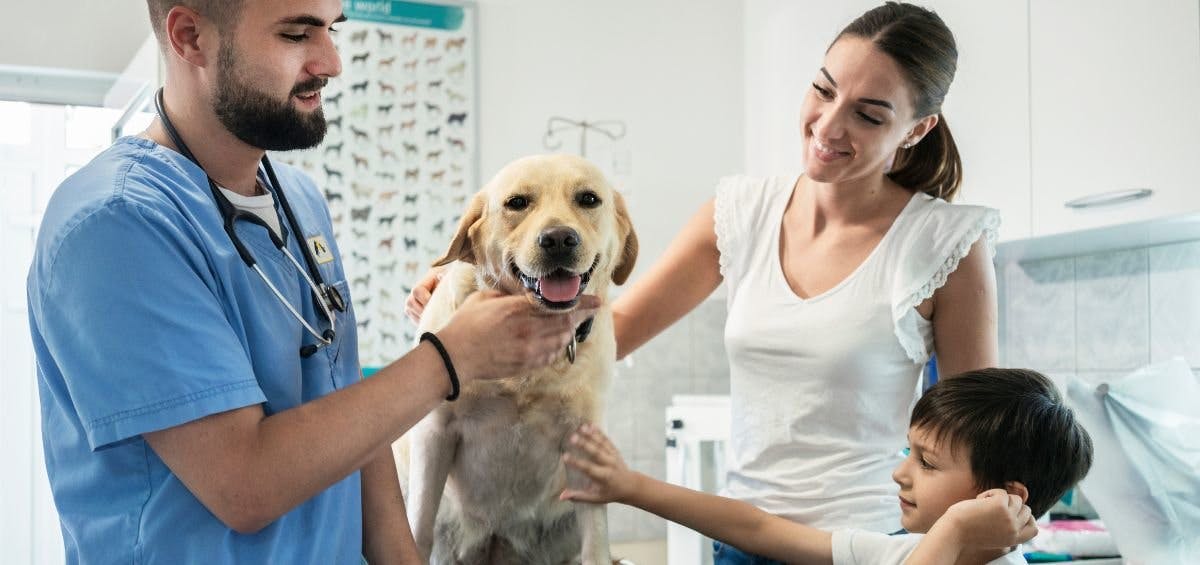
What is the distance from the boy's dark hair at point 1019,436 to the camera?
116 cm

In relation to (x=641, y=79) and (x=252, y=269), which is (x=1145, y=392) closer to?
(x=252, y=269)

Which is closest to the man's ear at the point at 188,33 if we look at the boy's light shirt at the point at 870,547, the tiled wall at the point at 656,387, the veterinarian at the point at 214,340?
the veterinarian at the point at 214,340

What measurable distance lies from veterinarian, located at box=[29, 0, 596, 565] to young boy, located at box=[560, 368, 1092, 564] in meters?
0.48

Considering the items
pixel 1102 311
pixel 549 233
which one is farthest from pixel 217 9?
pixel 1102 311

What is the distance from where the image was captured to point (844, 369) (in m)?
1.35

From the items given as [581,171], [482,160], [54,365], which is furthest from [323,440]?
[482,160]

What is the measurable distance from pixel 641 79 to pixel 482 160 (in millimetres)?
768

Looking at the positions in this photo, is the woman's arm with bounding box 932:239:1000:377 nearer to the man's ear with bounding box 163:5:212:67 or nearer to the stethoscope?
the stethoscope

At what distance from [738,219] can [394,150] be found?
262cm

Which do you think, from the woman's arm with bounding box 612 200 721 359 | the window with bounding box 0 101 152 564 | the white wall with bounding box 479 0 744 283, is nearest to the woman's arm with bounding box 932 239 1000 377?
A: the woman's arm with bounding box 612 200 721 359

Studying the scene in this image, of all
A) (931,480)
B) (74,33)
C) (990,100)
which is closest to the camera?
(931,480)

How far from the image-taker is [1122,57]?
224cm

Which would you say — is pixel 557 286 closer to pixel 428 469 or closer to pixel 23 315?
pixel 428 469

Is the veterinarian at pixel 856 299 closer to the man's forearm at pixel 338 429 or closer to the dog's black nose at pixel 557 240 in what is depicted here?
the dog's black nose at pixel 557 240
